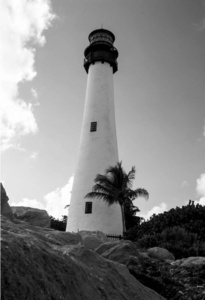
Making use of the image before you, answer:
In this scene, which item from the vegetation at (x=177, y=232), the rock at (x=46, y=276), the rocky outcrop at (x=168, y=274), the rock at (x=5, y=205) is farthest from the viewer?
the vegetation at (x=177, y=232)

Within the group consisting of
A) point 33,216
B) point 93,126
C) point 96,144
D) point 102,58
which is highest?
point 102,58

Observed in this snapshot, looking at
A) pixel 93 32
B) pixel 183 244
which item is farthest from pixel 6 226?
pixel 93 32

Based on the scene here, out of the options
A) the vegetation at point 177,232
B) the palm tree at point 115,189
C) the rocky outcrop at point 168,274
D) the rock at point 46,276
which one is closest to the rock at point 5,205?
the rocky outcrop at point 168,274

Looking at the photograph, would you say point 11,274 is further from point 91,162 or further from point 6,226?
point 91,162

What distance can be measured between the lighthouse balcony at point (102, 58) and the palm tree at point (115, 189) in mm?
11138

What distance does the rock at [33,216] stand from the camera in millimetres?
11461

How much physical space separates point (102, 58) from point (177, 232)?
745 inches

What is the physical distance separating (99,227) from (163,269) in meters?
15.6

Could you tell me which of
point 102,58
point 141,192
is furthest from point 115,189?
point 102,58

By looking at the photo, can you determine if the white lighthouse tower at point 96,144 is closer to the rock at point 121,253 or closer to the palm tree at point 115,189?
the palm tree at point 115,189

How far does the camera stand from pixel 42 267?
2.23m

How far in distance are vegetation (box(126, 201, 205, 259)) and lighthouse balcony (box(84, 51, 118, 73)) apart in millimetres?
15729

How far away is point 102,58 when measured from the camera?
2862 cm

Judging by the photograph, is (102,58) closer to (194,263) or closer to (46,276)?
(194,263)
